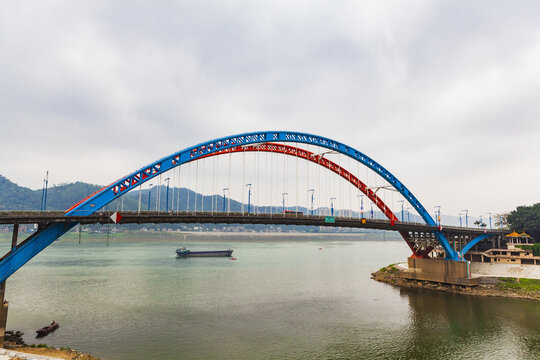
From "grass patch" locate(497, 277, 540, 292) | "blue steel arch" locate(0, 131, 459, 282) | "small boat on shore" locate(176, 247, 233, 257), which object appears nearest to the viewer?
"blue steel arch" locate(0, 131, 459, 282)

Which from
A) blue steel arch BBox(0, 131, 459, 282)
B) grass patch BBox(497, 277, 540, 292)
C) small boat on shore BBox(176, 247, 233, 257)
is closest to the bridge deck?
blue steel arch BBox(0, 131, 459, 282)

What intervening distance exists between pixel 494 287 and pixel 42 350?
57700 mm

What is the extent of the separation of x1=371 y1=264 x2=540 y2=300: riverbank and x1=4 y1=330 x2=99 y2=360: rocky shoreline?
159 feet

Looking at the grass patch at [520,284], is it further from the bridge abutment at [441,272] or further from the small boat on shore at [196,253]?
the small boat on shore at [196,253]

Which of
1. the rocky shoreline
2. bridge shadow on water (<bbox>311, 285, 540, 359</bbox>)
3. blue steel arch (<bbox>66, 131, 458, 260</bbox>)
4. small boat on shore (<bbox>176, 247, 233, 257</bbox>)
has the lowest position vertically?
small boat on shore (<bbox>176, 247, 233, 257</bbox>)

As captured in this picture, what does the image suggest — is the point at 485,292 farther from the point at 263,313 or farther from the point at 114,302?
the point at 114,302

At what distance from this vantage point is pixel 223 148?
122 feet

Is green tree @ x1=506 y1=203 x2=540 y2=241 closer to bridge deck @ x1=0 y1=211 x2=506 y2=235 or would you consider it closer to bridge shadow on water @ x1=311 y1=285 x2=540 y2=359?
bridge shadow on water @ x1=311 y1=285 x2=540 y2=359

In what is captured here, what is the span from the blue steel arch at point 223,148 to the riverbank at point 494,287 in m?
6.74

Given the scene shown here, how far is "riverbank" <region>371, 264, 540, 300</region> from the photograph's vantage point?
45125mm

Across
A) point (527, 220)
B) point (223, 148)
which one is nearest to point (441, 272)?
point (527, 220)

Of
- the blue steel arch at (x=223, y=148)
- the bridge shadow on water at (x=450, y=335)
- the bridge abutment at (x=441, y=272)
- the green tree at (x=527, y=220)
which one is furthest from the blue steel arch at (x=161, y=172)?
the green tree at (x=527, y=220)

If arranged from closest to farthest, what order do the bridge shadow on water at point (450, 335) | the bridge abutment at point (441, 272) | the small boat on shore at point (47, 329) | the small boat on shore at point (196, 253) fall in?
1. the bridge shadow on water at point (450, 335)
2. the small boat on shore at point (47, 329)
3. the bridge abutment at point (441, 272)
4. the small boat on shore at point (196, 253)

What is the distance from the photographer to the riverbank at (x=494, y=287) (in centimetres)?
4512
